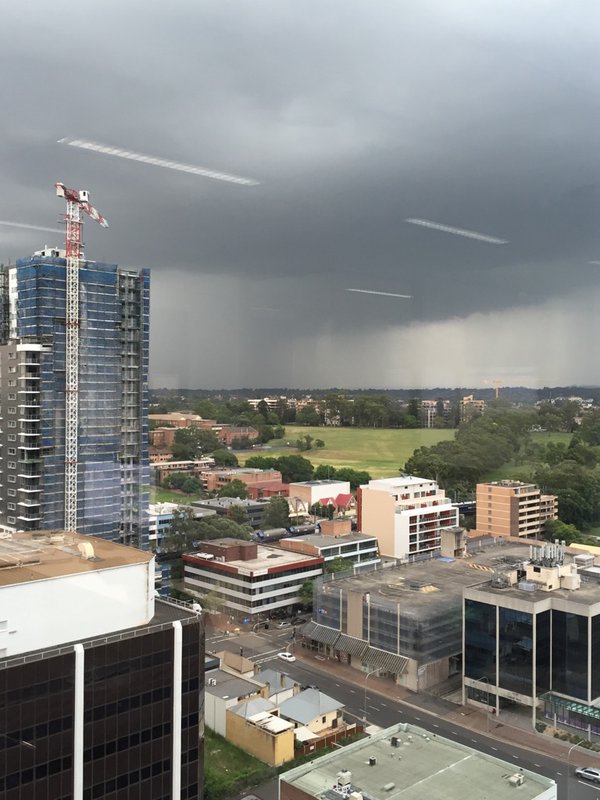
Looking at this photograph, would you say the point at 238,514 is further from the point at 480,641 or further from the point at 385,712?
the point at 385,712

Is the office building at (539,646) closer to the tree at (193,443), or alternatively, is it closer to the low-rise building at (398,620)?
the low-rise building at (398,620)

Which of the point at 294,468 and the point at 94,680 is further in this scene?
the point at 294,468

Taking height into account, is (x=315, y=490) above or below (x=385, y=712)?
above

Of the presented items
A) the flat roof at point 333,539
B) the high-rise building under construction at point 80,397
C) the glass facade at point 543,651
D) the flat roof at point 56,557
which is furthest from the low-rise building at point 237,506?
the flat roof at point 56,557

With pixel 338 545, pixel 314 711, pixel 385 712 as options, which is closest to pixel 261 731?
pixel 314 711

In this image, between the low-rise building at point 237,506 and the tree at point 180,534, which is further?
the low-rise building at point 237,506

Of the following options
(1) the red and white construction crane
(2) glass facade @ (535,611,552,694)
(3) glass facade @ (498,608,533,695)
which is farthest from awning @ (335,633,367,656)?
(1) the red and white construction crane
